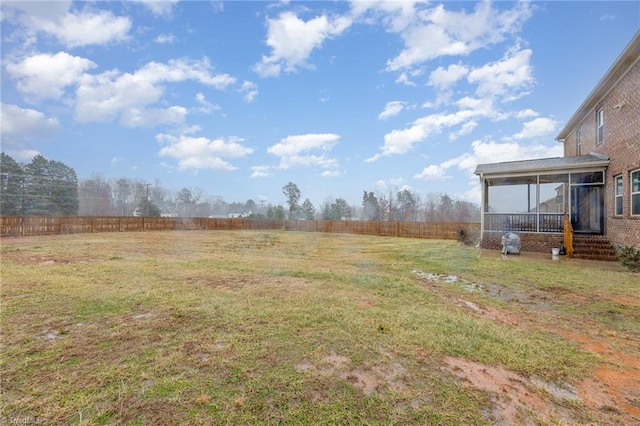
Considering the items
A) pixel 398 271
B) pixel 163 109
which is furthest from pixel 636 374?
pixel 163 109

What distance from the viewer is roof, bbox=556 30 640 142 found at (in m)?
8.01

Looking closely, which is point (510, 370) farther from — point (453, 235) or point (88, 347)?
point (453, 235)

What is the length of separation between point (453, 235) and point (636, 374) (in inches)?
783

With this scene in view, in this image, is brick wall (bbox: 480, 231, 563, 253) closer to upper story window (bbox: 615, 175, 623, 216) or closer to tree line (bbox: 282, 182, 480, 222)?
upper story window (bbox: 615, 175, 623, 216)

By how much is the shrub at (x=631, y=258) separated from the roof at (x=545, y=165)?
A: 11.1 ft

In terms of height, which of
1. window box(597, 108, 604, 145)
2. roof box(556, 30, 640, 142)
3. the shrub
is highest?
roof box(556, 30, 640, 142)

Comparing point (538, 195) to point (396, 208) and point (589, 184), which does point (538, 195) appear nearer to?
point (589, 184)

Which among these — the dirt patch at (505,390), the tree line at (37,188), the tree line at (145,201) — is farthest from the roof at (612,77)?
the tree line at (37,188)

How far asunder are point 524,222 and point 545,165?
235cm

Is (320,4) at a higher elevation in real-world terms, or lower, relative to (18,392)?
higher

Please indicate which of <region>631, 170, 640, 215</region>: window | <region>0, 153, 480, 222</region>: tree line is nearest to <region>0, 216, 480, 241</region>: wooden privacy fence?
<region>631, 170, 640, 215</region>: window

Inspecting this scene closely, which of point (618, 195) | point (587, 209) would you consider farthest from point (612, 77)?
point (587, 209)

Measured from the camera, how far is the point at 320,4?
1071 cm

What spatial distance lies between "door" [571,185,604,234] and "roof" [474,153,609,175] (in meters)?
1.14
